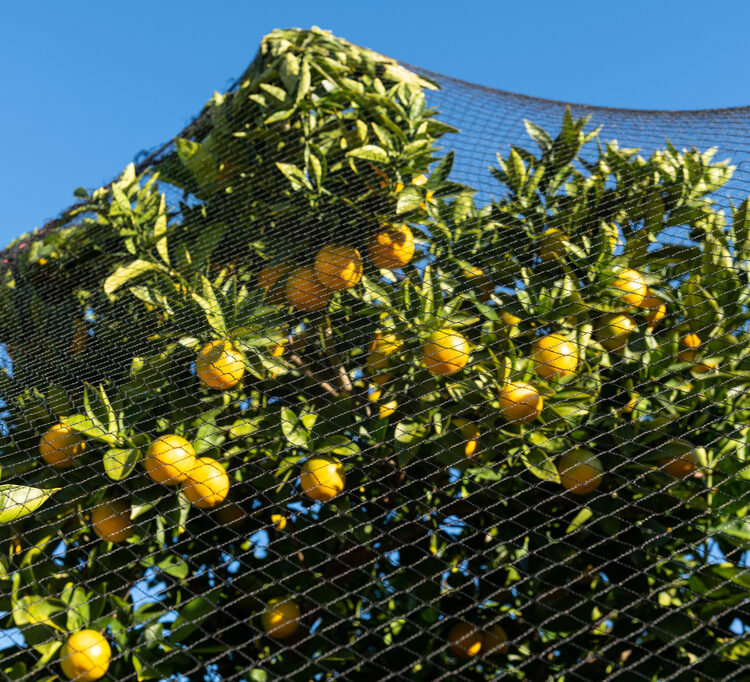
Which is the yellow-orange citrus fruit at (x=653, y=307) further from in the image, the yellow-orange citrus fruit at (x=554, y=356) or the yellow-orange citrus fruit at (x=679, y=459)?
the yellow-orange citrus fruit at (x=679, y=459)

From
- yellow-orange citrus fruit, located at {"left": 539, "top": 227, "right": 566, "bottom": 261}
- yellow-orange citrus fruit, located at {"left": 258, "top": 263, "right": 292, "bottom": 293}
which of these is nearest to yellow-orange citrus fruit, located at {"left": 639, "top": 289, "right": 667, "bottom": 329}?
yellow-orange citrus fruit, located at {"left": 539, "top": 227, "right": 566, "bottom": 261}

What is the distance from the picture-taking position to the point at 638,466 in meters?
1.22

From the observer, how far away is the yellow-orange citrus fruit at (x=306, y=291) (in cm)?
158

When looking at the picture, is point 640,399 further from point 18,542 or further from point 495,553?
point 18,542

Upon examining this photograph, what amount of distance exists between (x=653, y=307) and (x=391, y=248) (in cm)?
56

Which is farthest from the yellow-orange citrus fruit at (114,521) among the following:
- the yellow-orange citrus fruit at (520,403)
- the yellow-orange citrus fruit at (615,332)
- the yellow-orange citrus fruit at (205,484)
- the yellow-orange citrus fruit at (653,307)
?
the yellow-orange citrus fruit at (653,307)

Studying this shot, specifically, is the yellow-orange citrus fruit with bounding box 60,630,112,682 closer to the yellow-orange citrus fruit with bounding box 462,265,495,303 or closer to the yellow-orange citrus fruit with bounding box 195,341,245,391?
the yellow-orange citrus fruit with bounding box 195,341,245,391

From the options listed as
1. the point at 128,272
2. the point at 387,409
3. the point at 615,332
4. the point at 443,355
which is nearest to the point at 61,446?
the point at 128,272

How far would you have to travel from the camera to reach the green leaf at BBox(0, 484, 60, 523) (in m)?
1.24

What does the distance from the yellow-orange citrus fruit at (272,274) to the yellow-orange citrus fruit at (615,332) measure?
2.25ft

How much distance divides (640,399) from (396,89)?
1146 millimetres

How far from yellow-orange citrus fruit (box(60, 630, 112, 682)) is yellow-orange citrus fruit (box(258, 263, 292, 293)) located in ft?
2.57

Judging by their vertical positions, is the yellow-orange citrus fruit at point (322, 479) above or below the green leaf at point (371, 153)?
below

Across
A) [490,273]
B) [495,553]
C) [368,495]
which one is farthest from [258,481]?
[490,273]
